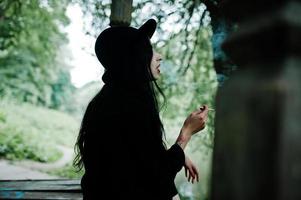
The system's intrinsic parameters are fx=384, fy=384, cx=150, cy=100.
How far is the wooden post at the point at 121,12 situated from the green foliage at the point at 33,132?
6.95 metres

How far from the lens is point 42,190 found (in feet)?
14.5

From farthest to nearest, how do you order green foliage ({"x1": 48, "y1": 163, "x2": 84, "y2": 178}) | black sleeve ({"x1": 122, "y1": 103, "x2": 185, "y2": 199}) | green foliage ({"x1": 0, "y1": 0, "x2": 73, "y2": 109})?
green foliage ({"x1": 0, "y1": 0, "x2": 73, "y2": 109}) < green foliage ({"x1": 48, "y1": 163, "x2": 84, "y2": 178}) < black sleeve ({"x1": 122, "y1": 103, "x2": 185, "y2": 199})

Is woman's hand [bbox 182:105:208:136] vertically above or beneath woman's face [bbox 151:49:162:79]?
beneath

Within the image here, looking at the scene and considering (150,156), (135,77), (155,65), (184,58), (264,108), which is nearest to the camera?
(264,108)

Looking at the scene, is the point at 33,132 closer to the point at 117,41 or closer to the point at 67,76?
the point at 67,76

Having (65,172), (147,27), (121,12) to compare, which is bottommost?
(65,172)

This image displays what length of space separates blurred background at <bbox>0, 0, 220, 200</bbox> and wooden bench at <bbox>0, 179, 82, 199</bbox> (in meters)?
1.01

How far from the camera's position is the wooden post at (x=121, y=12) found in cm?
355

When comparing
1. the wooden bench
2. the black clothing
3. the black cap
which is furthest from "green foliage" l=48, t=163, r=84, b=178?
the black clothing

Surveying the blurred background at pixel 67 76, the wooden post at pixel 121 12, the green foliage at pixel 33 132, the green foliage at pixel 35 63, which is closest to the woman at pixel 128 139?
the blurred background at pixel 67 76

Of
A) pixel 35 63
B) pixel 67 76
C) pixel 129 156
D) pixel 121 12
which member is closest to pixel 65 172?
pixel 121 12

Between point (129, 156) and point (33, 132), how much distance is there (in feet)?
36.9

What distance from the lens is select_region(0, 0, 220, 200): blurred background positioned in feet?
16.9

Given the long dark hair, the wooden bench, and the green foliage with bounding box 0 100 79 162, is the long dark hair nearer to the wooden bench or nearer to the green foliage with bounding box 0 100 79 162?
the wooden bench
